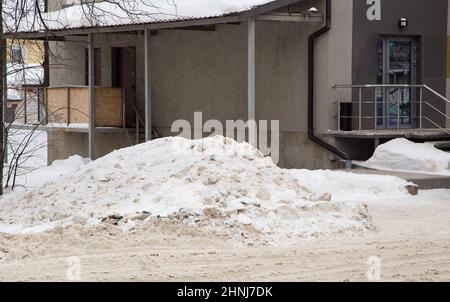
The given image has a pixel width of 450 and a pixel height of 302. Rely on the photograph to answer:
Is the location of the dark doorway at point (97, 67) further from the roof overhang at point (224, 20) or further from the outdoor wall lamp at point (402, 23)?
the outdoor wall lamp at point (402, 23)

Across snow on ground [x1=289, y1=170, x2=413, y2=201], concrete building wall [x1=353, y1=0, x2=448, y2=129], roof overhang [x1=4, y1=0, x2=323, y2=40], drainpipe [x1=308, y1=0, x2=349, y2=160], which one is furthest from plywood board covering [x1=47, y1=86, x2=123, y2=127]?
snow on ground [x1=289, y1=170, x2=413, y2=201]

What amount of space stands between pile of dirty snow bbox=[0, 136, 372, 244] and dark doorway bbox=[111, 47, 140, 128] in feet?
38.2

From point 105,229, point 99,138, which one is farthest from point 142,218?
point 99,138

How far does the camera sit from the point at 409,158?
16.4 meters

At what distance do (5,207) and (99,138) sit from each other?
42.9 feet

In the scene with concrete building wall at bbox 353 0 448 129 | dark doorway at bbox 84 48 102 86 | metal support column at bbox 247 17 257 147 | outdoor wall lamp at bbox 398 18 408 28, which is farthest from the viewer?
dark doorway at bbox 84 48 102 86

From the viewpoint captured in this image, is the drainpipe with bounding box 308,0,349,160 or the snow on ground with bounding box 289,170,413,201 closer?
the snow on ground with bounding box 289,170,413,201

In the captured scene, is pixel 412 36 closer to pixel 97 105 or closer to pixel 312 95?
pixel 312 95

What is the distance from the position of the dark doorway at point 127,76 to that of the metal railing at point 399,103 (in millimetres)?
7508

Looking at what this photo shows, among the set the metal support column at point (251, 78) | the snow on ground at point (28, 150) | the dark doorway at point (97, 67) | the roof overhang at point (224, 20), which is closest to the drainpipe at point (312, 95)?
the roof overhang at point (224, 20)

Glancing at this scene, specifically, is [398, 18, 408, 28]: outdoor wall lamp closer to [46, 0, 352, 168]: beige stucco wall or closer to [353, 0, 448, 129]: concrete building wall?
[353, 0, 448, 129]: concrete building wall

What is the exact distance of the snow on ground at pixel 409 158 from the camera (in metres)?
16.3

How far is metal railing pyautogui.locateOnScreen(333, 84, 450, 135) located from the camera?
58.8ft
